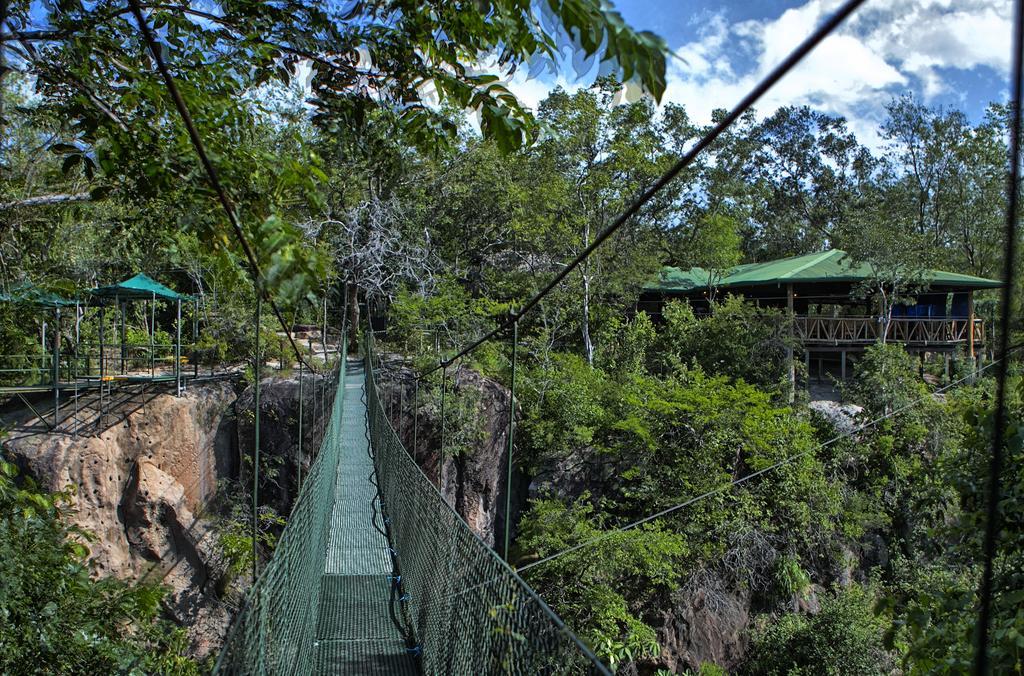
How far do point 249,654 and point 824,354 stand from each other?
16.6m

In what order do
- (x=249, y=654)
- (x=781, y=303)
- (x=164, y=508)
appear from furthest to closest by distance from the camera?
1. (x=781, y=303)
2. (x=164, y=508)
3. (x=249, y=654)

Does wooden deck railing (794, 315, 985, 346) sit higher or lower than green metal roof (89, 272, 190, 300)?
lower

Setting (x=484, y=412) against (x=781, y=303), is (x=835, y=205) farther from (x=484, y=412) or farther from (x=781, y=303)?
(x=484, y=412)

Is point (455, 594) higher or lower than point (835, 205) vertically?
lower

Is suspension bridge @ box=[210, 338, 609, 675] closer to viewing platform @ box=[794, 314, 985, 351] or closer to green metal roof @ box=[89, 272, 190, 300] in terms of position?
green metal roof @ box=[89, 272, 190, 300]

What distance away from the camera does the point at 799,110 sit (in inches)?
771

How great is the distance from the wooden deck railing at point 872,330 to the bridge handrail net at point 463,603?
11.0m

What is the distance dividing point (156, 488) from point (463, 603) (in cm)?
750

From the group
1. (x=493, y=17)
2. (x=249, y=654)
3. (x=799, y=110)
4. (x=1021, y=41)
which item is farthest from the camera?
(x=799, y=110)

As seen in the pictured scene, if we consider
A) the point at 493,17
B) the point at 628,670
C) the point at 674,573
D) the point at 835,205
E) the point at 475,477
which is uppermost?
the point at 835,205

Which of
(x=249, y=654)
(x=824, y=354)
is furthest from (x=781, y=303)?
(x=249, y=654)

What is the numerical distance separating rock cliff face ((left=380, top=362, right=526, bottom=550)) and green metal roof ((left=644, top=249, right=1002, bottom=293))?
20.9ft

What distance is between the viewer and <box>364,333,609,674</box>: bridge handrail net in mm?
1489

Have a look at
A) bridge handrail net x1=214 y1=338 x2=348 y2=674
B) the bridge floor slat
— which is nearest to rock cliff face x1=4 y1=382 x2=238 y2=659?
the bridge floor slat
